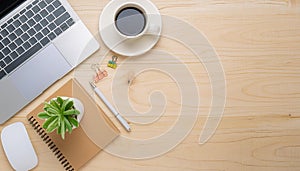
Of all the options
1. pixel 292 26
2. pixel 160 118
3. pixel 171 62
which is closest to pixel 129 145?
pixel 160 118

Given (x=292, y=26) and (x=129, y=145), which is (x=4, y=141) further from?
(x=292, y=26)

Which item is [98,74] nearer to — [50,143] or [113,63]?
[113,63]

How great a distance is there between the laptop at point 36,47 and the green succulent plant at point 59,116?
0.24 feet

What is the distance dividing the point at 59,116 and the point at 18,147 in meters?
0.13

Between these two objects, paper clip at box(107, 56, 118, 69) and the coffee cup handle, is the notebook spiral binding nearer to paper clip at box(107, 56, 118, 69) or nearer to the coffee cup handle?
paper clip at box(107, 56, 118, 69)

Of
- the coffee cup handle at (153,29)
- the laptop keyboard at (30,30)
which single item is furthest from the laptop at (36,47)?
the coffee cup handle at (153,29)

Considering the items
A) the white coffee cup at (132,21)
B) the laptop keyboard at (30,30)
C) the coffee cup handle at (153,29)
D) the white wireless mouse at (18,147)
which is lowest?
the white wireless mouse at (18,147)

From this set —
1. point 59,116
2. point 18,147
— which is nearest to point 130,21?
point 59,116

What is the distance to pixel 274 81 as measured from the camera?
47.1 inches

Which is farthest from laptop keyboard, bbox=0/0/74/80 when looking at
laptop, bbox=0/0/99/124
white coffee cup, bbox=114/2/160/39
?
white coffee cup, bbox=114/2/160/39

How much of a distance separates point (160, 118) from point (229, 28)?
0.25 m

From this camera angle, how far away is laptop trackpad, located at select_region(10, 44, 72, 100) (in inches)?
45.8

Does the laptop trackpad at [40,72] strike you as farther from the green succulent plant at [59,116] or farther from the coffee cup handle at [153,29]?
the coffee cup handle at [153,29]

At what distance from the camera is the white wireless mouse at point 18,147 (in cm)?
115
